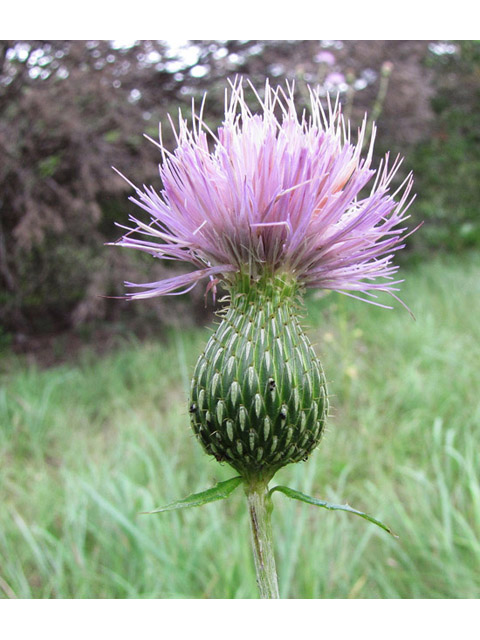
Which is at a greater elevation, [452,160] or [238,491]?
[452,160]

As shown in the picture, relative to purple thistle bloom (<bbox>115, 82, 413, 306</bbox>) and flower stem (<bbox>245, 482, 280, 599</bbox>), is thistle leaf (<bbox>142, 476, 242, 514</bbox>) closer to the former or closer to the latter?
flower stem (<bbox>245, 482, 280, 599</bbox>)

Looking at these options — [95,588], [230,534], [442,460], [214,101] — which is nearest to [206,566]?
[230,534]

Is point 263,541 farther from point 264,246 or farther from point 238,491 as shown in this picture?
point 238,491

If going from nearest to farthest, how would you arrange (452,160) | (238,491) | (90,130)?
(238,491)
(90,130)
(452,160)

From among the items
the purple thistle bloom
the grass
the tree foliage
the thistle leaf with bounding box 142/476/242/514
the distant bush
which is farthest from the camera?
the distant bush

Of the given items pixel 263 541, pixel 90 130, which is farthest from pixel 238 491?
pixel 90 130

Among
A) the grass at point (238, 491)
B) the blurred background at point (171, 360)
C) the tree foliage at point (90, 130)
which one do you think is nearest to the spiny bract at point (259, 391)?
the grass at point (238, 491)

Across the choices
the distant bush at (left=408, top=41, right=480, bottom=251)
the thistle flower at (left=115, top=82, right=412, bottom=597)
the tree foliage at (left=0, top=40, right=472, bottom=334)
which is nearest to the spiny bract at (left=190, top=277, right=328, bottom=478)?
the thistle flower at (left=115, top=82, right=412, bottom=597)
